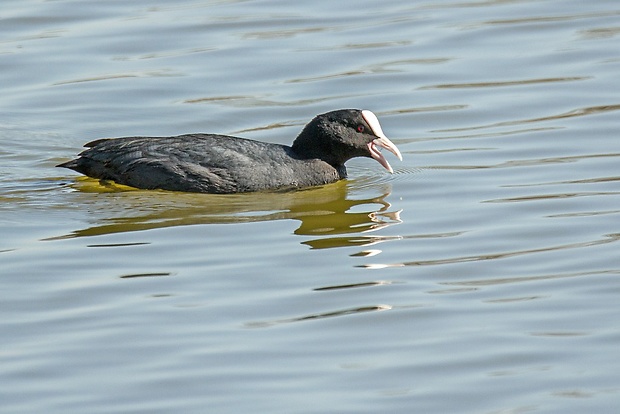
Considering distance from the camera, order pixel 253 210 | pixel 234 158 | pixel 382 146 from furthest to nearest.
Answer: pixel 382 146 < pixel 234 158 < pixel 253 210

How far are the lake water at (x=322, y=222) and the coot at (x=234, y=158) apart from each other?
15cm

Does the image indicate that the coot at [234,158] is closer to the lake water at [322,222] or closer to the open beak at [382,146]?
the open beak at [382,146]

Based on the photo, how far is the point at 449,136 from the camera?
36.4ft

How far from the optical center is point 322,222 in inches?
358

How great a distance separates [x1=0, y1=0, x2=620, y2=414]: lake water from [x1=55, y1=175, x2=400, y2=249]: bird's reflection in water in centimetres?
3

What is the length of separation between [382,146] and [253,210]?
50.6 inches

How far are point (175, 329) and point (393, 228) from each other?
2.35m

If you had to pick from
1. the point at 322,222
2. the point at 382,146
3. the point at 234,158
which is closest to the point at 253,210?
the point at 322,222

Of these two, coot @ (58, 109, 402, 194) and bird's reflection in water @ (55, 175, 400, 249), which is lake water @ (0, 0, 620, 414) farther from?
coot @ (58, 109, 402, 194)

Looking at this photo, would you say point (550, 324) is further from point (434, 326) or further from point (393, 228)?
point (393, 228)

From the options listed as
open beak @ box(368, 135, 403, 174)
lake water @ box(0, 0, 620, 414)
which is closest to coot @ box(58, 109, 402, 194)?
open beak @ box(368, 135, 403, 174)

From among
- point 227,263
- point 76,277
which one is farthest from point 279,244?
point 76,277

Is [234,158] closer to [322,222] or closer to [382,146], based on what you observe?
[322,222]

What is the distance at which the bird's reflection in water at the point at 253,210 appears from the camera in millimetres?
8789
